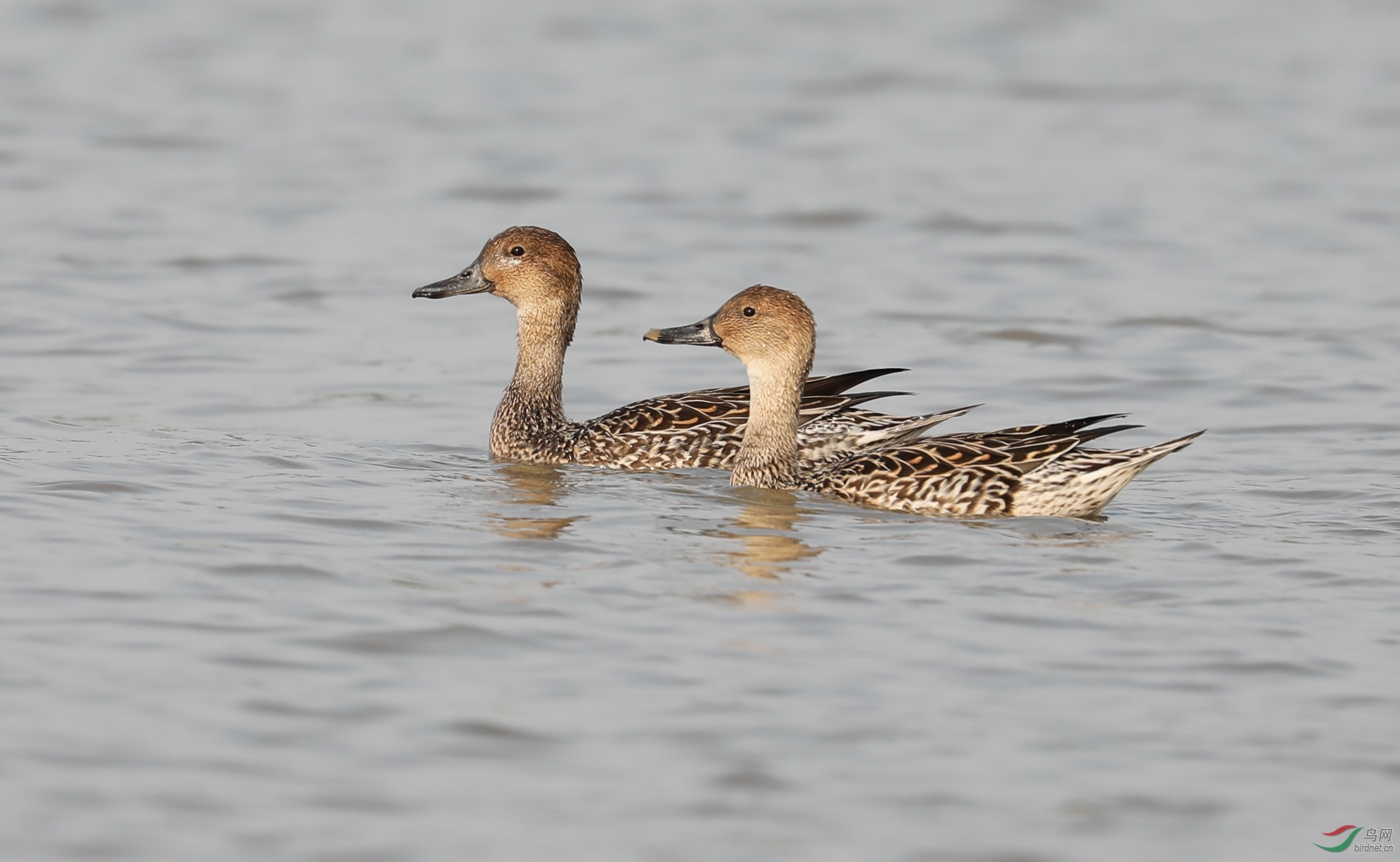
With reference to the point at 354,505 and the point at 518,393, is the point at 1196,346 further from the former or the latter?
the point at 354,505

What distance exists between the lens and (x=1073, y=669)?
6.67 m

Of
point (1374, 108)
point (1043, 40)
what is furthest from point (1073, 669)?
point (1043, 40)

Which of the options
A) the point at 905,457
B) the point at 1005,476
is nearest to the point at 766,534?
the point at 905,457

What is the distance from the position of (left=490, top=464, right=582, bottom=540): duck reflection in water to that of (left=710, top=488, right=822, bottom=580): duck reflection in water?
0.69 metres

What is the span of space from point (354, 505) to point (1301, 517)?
13.5ft

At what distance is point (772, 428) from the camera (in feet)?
31.8

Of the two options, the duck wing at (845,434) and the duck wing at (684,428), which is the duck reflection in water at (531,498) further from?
the duck wing at (845,434)

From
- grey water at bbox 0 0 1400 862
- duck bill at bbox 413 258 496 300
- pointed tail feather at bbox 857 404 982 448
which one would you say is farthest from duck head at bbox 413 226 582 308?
pointed tail feather at bbox 857 404 982 448

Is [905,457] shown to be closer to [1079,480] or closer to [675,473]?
[1079,480]

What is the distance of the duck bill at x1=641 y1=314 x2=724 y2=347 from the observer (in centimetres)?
982

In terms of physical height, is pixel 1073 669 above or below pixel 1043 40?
below

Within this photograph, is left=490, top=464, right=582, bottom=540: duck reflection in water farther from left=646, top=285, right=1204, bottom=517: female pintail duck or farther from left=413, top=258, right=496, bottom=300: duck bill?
left=413, top=258, right=496, bottom=300: duck bill

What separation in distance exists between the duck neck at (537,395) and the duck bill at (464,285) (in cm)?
26

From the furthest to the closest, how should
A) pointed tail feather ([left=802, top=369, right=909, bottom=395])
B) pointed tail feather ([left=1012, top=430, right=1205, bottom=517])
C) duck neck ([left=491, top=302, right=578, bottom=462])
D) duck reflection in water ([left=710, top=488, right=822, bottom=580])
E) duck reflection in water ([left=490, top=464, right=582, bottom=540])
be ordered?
duck neck ([left=491, top=302, right=578, bottom=462])
pointed tail feather ([left=802, top=369, right=909, bottom=395])
pointed tail feather ([left=1012, top=430, right=1205, bottom=517])
duck reflection in water ([left=490, top=464, right=582, bottom=540])
duck reflection in water ([left=710, top=488, right=822, bottom=580])
